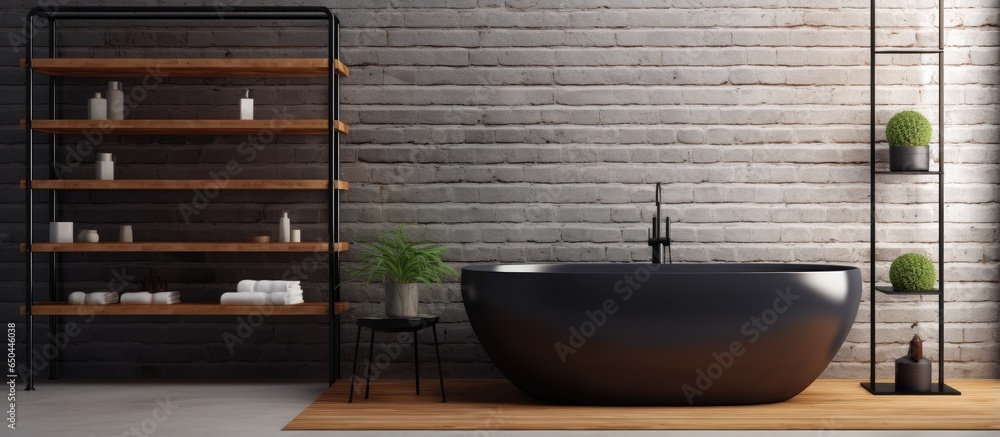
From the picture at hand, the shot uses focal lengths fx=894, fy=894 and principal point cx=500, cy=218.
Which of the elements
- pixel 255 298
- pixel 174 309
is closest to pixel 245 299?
pixel 255 298

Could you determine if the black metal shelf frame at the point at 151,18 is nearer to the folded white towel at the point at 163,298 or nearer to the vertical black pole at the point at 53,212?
the vertical black pole at the point at 53,212

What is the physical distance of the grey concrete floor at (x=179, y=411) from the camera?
118 inches

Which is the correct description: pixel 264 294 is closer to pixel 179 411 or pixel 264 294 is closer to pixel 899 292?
pixel 179 411

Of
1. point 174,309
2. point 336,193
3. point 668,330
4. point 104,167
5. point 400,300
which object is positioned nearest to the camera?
point 668,330

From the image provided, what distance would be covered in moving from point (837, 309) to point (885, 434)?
499mm

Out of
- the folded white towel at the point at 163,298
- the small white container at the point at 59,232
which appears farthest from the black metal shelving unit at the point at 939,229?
the small white container at the point at 59,232

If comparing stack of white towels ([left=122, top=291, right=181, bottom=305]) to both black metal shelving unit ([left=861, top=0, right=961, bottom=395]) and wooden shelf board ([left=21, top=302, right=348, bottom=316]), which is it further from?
black metal shelving unit ([left=861, top=0, right=961, bottom=395])

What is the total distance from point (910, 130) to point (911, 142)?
0.17ft

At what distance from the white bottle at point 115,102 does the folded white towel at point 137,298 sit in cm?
80

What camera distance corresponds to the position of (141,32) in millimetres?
4277

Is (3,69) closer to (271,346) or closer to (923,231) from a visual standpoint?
(271,346)

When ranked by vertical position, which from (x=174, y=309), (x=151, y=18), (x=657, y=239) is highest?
(x=151, y=18)

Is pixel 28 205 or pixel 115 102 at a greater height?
pixel 115 102

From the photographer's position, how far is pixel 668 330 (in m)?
3.21
